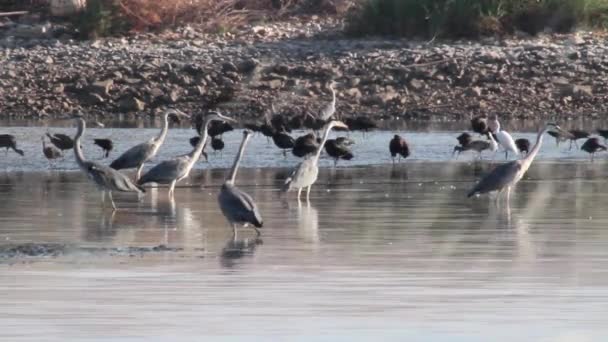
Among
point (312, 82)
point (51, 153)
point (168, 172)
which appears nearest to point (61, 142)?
point (51, 153)

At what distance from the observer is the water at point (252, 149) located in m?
26.4

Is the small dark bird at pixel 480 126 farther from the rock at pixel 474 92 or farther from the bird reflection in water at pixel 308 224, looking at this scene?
the bird reflection in water at pixel 308 224

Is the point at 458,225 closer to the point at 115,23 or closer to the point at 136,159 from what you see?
the point at 136,159

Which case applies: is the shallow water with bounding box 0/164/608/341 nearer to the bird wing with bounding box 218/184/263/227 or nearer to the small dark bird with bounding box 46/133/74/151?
the bird wing with bounding box 218/184/263/227

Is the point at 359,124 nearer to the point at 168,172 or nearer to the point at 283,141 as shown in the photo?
the point at 283,141

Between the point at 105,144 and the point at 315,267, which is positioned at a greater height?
the point at 105,144

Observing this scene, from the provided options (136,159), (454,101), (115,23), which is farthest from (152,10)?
(136,159)

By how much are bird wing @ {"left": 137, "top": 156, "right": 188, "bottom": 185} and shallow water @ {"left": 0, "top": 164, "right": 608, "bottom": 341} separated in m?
0.22

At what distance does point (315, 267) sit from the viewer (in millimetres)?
14211

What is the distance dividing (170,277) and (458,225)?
15.5 feet

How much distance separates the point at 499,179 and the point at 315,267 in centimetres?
690

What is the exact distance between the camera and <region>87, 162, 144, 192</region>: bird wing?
19844mm

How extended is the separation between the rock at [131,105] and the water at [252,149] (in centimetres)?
196

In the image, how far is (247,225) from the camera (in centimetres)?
1759
